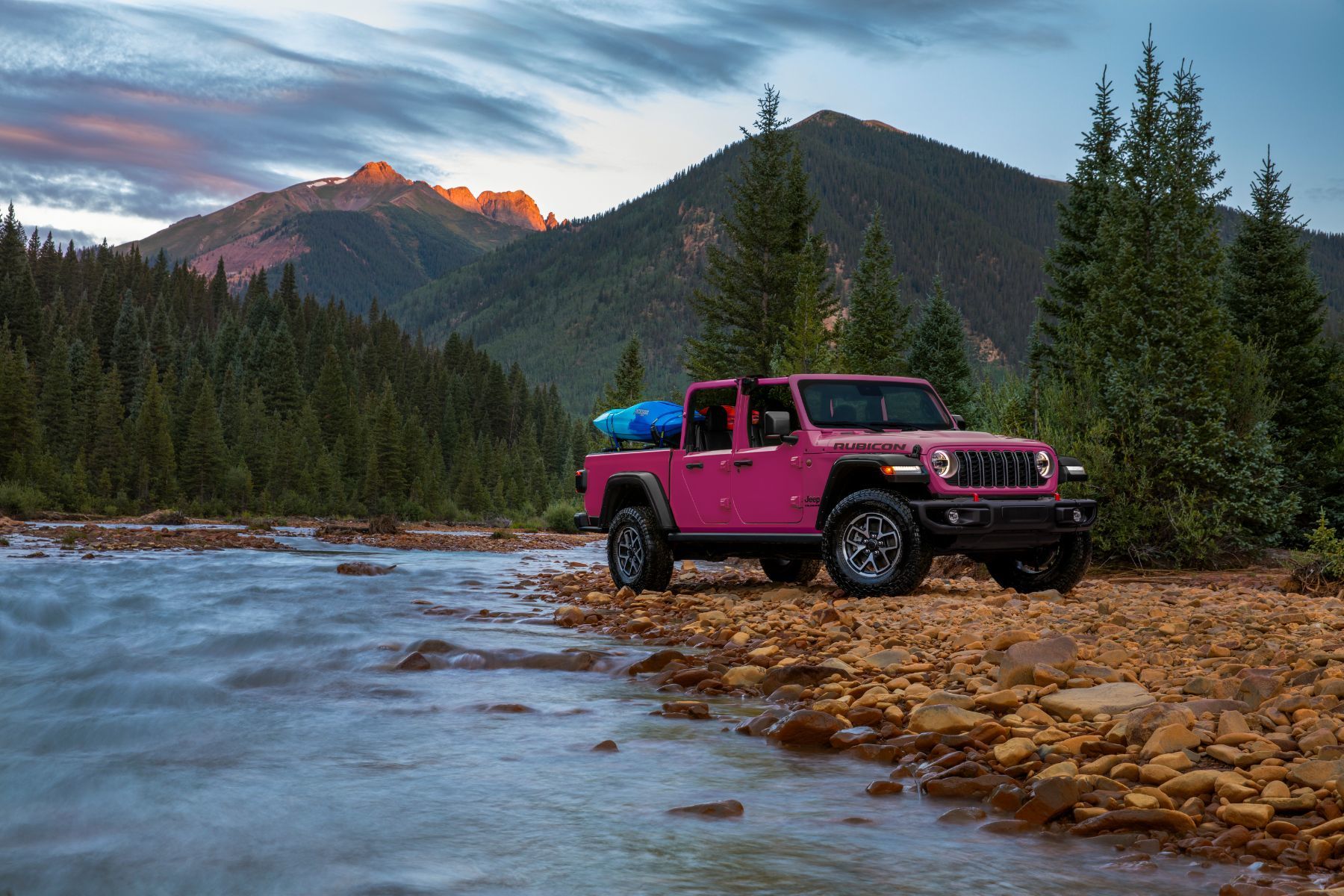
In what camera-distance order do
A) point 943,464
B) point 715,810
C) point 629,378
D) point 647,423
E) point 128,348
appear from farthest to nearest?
1. point 128,348
2. point 629,378
3. point 647,423
4. point 943,464
5. point 715,810

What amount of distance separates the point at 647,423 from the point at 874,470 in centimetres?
393

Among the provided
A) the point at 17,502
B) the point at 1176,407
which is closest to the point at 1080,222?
the point at 1176,407

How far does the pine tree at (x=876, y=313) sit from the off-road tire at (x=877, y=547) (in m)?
36.0

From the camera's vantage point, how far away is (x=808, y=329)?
40.6 metres

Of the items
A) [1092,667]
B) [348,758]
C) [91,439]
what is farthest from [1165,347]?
[91,439]

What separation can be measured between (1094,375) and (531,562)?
545 inches

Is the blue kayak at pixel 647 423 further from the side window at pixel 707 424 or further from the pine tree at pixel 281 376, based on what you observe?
the pine tree at pixel 281 376

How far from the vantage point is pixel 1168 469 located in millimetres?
14945

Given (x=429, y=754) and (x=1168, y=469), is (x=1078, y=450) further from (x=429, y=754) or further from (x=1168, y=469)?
(x=429, y=754)

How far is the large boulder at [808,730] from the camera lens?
21.4 ft

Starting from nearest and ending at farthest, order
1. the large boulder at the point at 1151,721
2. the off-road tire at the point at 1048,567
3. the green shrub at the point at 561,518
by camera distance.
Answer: the large boulder at the point at 1151,721 < the off-road tire at the point at 1048,567 < the green shrub at the point at 561,518

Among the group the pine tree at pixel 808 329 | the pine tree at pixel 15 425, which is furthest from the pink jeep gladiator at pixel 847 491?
the pine tree at pixel 15 425

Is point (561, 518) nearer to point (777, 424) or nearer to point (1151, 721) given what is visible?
point (777, 424)

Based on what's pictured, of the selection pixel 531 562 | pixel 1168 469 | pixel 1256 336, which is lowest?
pixel 531 562
